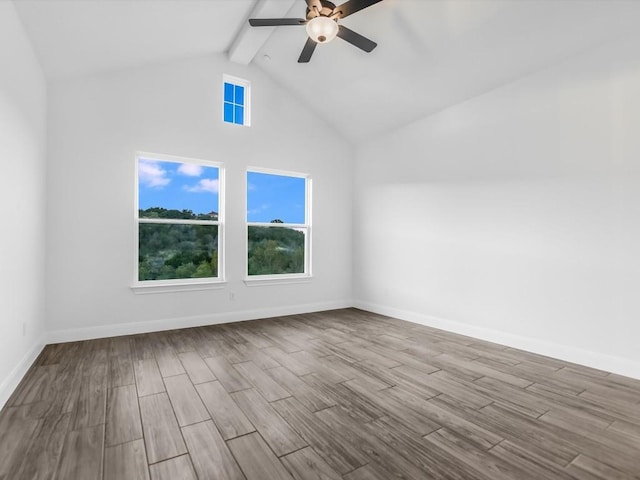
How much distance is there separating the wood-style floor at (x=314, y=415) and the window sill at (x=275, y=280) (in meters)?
1.39

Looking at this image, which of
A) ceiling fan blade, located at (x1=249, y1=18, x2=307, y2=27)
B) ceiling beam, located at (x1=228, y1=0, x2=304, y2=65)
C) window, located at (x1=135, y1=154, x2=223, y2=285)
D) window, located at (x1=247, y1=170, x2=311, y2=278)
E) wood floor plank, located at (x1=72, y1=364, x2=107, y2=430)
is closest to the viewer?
wood floor plank, located at (x1=72, y1=364, x2=107, y2=430)

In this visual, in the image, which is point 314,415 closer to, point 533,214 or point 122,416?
point 122,416

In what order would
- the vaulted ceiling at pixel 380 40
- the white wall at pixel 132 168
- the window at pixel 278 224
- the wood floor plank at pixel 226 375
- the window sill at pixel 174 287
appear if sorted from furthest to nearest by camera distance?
the window at pixel 278 224, the window sill at pixel 174 287, the white wall at pixel 132 168, the vaulted ceiling at pixel 380 40, the wood floor plank at pixel 226 375

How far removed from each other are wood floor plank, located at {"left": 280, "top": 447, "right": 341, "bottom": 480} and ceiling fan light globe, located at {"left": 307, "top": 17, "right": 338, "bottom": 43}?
3160 millimetres

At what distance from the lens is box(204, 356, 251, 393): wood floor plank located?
8.82ft

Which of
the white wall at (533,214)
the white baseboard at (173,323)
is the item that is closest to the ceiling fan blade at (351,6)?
the white wall at (533,214)

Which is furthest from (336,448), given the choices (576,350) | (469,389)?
(576,350)

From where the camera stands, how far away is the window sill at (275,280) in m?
4.96

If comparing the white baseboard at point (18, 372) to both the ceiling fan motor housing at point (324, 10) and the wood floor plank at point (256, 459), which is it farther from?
the ceiling fan motor housing at point (324, 10)

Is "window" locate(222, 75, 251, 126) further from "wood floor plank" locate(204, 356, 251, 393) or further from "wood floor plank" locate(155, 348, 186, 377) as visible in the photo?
"wood floor plank" locate(204, 356, 251, 393)

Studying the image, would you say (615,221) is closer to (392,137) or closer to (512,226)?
(512,226)

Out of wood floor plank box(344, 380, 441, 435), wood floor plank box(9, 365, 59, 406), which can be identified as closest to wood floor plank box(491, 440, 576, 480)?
wood floor plank box(344, 380, 441, 435)

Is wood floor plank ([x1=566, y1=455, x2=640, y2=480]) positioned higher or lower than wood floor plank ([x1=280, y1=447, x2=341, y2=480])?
lower

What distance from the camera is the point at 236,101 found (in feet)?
16.4
